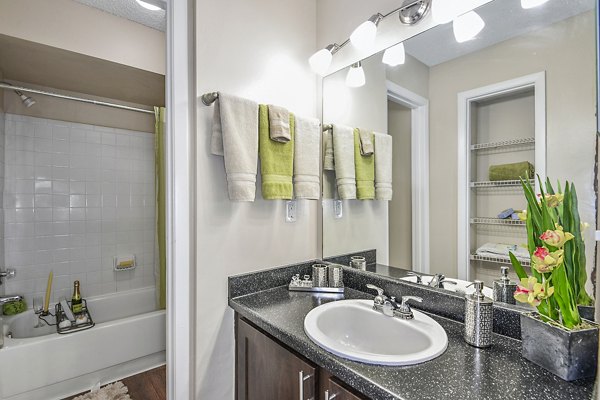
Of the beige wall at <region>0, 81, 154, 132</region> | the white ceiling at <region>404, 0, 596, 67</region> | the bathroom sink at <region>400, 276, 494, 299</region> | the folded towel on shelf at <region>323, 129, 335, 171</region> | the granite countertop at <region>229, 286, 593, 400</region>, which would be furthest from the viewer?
the beige wall at <region>0, 81, 154, 132</region>

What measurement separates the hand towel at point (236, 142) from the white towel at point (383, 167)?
0.57m

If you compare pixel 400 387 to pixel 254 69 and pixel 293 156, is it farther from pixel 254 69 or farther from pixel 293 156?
pixel 254 69

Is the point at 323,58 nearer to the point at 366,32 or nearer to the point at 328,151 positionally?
the point at 366,32

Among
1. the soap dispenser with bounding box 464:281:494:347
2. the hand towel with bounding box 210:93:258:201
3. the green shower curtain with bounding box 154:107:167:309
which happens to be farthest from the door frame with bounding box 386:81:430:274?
the green shower curtain with bounding box 154:107:167:309

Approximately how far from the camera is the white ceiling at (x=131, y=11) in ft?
5.73

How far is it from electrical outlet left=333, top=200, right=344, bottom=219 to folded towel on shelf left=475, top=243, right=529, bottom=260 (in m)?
0.66

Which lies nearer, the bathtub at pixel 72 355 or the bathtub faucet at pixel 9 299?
the bathtub at pixel 72 355

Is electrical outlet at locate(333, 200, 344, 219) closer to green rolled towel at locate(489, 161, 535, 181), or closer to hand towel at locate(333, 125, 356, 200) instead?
hand towel at locate(333, 125, 356, 200)

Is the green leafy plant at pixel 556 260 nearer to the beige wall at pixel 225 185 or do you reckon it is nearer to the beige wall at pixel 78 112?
the beige wall at pixel 225 185

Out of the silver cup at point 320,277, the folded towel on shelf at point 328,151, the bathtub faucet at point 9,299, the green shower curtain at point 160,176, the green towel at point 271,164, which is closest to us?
the green towel at point 271,164

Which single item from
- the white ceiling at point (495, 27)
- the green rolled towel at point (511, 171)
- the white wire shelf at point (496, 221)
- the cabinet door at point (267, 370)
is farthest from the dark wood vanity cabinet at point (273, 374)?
the white ceiling at point (495, 27)

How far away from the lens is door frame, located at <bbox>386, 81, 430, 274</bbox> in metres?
1.20

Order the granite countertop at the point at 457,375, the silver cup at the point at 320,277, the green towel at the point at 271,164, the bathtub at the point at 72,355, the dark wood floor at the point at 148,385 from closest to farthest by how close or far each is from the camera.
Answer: the granite countertop at the point at 457,375
the green towel at the point at 271,164
the silver cup at the point at 320,277
the bathtub at the point at 72,355
the dark wood floor at the point at 148,385

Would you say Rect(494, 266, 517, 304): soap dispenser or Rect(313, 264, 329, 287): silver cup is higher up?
Rect(494, 266, 517, 304): soap dispenser
